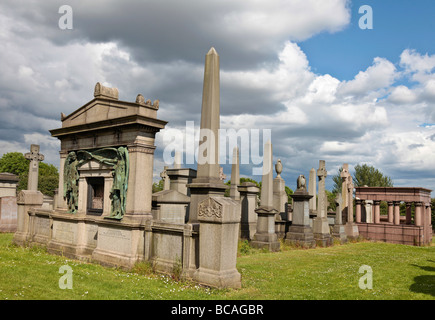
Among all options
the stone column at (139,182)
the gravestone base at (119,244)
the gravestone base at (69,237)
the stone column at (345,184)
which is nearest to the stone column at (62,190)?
the gravestone base at (69,237)

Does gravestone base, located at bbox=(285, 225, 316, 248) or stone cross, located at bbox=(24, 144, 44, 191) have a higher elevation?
stone cross, located at bbox=(24, 144, 44, 191)

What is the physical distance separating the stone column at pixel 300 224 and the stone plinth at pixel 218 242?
35.9 feet

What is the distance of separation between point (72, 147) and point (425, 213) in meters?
23.7

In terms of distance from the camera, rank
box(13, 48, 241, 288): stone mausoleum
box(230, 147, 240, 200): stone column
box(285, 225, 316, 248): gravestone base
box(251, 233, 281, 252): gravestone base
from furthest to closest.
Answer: box(230, 147, 240, 200): stone column, box(285, 225, 316, 248): gravestone base, box(251, 233, 281, 252): gravestone base, box(13, 48, 241, 288): stone mausoleum

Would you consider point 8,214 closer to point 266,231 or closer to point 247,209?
point 247,209

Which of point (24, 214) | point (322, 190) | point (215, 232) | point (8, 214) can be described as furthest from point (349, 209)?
point (8, 214)

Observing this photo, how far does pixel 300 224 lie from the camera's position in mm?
18922

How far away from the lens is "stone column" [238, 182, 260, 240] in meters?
19.2

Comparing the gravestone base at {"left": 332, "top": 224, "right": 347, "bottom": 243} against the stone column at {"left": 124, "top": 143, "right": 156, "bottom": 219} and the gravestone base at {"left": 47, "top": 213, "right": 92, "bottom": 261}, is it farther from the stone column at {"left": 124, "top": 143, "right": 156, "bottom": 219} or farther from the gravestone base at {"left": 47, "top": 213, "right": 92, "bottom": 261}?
the gravestone base at {"left": 47, "top": 213, "right": 92, "bottom": 261}

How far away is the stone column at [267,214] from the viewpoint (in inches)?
658

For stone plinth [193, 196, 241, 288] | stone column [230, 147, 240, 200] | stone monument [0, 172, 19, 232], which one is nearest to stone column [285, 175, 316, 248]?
stone column [230, 147, 240, 200]

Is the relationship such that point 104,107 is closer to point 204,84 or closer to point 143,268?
point 204,84

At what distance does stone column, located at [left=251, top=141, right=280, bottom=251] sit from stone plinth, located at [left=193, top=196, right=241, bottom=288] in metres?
8.46

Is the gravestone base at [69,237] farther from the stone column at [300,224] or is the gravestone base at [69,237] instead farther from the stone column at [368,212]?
the stone column at [368,212]
